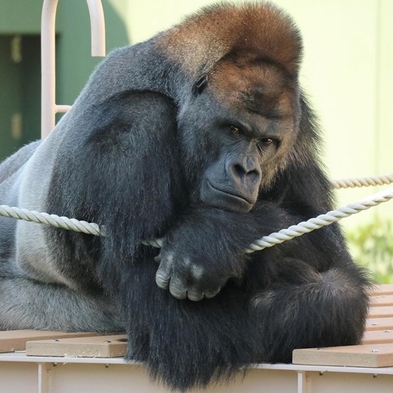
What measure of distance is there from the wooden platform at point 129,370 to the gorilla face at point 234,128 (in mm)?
584

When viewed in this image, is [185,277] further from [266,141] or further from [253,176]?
[266,141]

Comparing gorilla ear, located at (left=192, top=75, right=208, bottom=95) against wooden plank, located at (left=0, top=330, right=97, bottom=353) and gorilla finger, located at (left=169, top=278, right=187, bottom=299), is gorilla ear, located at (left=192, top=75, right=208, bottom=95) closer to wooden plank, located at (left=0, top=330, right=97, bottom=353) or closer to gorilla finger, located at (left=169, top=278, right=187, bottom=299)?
gorilla finger, located at (left=169, top=278, right=187, bottom=299)

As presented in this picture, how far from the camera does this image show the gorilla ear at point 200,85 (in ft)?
11.6

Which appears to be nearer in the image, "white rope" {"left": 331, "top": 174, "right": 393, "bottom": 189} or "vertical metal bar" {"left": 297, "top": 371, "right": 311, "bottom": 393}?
"vertical metal bar" {"left": 297, "top": 371, "right": 311, "bottom": 393}

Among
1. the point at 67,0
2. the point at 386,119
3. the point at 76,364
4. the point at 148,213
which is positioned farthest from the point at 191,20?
the point at 67,0

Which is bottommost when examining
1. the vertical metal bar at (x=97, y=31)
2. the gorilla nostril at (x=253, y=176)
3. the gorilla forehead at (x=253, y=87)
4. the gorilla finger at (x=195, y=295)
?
the gorilla finger at (x=195, y=295)

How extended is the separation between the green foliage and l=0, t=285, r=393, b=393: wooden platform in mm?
3947

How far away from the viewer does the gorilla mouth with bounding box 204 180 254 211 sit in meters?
3.31

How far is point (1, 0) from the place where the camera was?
340 inches

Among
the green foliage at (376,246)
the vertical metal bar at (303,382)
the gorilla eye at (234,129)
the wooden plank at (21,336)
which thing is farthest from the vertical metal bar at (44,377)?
the green foliage at (376,246)

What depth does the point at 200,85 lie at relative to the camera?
354cm

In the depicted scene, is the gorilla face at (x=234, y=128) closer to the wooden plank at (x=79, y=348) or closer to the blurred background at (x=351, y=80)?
the wooden plank at (x=79, y=348)

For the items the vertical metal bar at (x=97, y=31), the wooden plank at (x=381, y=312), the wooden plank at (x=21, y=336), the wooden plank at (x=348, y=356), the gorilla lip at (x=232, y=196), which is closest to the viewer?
the wooden plank at (x=348, y=356)

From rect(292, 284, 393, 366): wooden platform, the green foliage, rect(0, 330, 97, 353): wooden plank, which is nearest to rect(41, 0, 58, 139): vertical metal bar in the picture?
rect(0, 330, 97, 353): wooden plank
